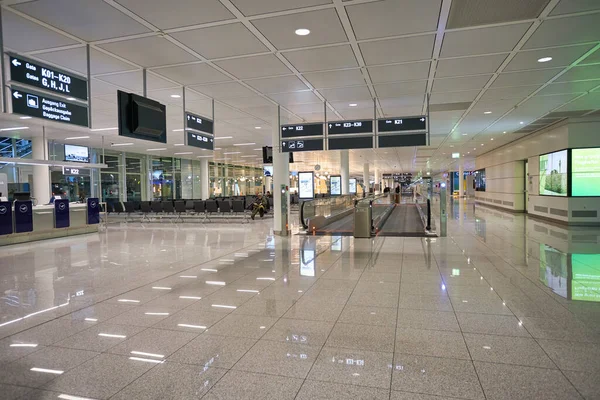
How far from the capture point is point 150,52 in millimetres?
6355

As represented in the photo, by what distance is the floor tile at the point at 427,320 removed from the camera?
402 cm

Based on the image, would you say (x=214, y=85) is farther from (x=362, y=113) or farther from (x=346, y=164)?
(x=346, y=164)

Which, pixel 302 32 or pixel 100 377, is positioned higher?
pixel 302 32

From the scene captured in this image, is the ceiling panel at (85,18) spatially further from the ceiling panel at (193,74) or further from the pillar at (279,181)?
the pillar at (279,181)

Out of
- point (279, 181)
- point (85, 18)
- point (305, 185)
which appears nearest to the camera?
point (85, 18)

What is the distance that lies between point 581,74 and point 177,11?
8340 millimetres

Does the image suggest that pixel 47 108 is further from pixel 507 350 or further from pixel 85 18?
pixel 507 350

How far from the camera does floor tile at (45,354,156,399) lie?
2.82 m

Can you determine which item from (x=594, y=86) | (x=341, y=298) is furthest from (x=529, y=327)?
(x=594, y=86)

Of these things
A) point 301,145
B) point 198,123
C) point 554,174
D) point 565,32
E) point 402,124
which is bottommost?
point 554,174

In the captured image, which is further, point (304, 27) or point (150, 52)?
point (150, 52)

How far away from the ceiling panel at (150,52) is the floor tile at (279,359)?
16.1 ft

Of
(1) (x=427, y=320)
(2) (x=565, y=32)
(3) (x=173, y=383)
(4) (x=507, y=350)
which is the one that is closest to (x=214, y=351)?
(3) (x=173, y=383)

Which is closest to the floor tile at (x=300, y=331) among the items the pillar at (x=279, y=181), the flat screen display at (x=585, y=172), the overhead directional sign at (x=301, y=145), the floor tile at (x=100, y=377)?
the floor tile at (x=100, y=377)
